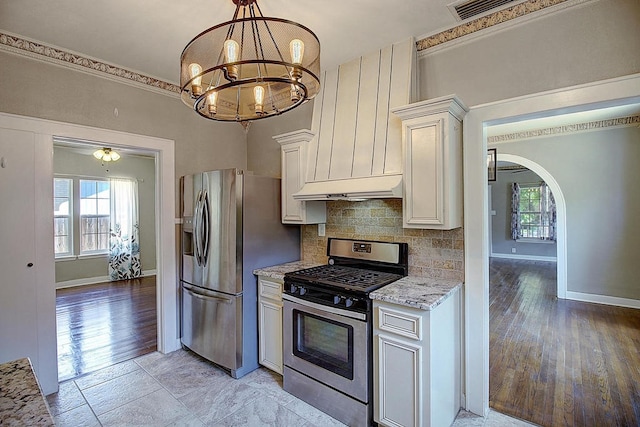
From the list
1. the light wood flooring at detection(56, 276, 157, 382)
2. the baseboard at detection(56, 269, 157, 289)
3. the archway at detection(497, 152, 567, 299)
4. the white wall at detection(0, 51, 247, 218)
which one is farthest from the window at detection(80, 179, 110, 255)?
the archway at detection(497, 152, 567, 299)

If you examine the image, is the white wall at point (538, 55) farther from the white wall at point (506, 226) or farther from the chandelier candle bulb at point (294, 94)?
the white wall at point (506, 226)

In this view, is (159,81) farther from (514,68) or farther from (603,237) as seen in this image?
(603,237)

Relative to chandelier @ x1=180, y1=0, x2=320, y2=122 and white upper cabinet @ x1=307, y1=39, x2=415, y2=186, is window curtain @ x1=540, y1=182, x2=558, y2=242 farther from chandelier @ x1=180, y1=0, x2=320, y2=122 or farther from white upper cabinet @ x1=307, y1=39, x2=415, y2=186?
chandelier @ x1=180, y1=0, x2=320, y2=122

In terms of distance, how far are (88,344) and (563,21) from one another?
5140 millimetres

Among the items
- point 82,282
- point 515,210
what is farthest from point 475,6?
point 515,210

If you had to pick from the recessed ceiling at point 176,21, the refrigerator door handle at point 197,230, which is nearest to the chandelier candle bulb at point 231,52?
the recessed ceiling at point 176,21

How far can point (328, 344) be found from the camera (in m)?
2.33

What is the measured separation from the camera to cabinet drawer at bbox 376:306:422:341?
1.90m

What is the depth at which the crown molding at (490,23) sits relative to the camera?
6.70ft

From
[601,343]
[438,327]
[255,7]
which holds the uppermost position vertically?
[255,7]

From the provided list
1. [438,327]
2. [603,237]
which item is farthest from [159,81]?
[603,237]

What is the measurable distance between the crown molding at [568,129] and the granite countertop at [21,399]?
6.50 meters

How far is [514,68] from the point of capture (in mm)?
2188

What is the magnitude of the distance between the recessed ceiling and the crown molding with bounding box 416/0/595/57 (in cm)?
8
